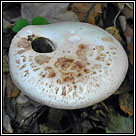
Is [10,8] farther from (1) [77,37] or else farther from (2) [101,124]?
(2) [101,124]

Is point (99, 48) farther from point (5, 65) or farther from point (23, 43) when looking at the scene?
point (5, 65)

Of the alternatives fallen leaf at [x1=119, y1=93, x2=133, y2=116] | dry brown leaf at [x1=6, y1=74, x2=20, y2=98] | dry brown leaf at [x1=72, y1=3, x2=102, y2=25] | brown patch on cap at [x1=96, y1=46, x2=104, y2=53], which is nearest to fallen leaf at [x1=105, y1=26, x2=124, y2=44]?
dry brown leaf at [x1=72, y1=3, x2=102, y2=25]

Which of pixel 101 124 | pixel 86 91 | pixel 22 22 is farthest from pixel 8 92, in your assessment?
pixel 86 91

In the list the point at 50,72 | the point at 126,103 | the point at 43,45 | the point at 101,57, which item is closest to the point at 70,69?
the point at 50,72

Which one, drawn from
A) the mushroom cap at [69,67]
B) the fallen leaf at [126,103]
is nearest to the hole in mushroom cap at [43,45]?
the mushroom cap at [69,67]

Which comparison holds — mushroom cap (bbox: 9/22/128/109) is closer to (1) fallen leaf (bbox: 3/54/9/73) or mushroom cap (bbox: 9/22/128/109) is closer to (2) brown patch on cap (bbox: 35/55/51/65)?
(2) brown patch on cap (bbox: 35/55/51/65)
